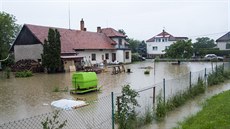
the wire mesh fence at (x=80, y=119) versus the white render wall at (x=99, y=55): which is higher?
the white render wall at (x=99, y=55)

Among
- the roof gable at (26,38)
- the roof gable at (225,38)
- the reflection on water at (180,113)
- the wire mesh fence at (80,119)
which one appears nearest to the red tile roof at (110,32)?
the roof gable at (26,38)

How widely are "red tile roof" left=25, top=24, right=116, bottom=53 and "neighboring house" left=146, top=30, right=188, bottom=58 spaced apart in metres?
24.6

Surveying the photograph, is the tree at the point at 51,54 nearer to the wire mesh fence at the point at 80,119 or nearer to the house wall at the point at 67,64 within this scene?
the house wall at the point at 67,64

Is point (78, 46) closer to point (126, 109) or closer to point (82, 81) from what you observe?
point (82, 81)

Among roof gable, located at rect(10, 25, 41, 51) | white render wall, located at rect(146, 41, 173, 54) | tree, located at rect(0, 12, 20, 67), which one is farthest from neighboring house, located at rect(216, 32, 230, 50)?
tree, located at rect(0, 12, 20, 67)

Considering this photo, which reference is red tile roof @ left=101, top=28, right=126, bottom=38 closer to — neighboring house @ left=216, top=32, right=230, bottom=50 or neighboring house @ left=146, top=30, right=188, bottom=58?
neighboring house @ left=146, top=30, right=188, bottom=58

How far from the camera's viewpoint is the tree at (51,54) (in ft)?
87.4

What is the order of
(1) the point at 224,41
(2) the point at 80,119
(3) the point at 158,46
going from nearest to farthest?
1. (2) the point at 80,119
2. (1) the point at 224,41
3. (3) the point at 158,46

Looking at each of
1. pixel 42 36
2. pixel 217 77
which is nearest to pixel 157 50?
pixel 42 36

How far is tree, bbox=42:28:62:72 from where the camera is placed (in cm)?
2664

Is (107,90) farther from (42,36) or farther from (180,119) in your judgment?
(42,36)

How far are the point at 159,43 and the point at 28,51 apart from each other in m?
41.3

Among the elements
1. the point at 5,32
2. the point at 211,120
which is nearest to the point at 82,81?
the point at 211,120

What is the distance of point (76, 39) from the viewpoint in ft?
117
